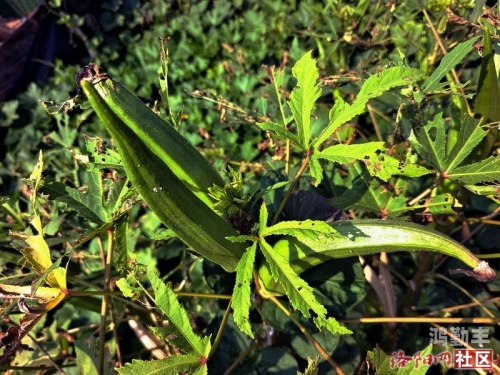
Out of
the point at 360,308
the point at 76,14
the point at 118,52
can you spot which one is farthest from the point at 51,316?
the point at 76,14

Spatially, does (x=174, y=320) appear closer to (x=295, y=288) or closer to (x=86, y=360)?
(x=295, y=288)

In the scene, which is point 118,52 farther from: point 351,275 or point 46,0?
point 351,275

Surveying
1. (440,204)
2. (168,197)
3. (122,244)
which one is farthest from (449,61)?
(122,244)

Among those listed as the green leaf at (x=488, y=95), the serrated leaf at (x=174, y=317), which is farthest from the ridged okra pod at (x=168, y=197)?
the green leaf at (x=488, y=95)

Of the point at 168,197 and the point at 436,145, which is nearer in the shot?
the point at 168,197

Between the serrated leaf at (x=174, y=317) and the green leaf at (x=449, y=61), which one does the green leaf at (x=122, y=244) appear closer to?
the serrated leaf at (x=174, y=317)

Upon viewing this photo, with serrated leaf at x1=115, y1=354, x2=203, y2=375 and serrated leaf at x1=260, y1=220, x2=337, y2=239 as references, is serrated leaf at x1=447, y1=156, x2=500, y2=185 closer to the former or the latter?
serrated leaf at x1=260, y1=220, x2=337, y2=239
